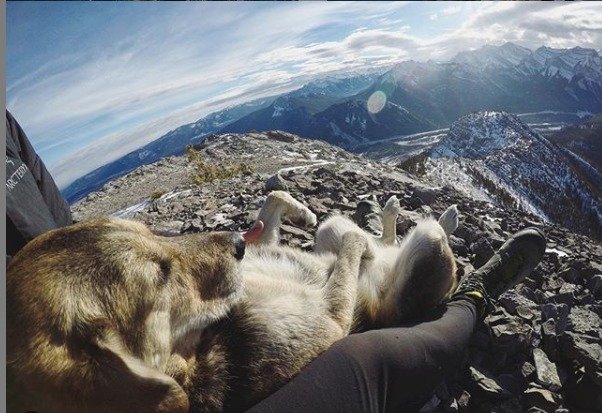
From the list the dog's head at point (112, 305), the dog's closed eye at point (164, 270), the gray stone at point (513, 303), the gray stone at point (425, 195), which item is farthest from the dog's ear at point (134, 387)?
the gray stone at point (425, 195)

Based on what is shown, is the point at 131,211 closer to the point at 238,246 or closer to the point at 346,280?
the point at 238,246

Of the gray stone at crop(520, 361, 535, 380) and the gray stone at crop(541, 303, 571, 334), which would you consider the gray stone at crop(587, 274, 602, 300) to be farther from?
the gray stone at crop(520, 361, 535, 380)

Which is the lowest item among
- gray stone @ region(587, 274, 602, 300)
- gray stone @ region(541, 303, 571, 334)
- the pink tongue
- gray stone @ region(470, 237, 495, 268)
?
gray stone @ region(587, 274, 602, 300)

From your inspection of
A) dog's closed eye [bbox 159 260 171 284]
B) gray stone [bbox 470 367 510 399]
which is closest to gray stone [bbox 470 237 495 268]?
gray stone [bbox 470 367 510 399]

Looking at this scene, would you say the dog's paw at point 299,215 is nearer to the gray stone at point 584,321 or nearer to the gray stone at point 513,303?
the gray stone at point 513,303

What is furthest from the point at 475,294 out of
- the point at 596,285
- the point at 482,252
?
the point at 596,285

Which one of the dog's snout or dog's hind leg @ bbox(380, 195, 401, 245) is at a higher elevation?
the dog's snout
